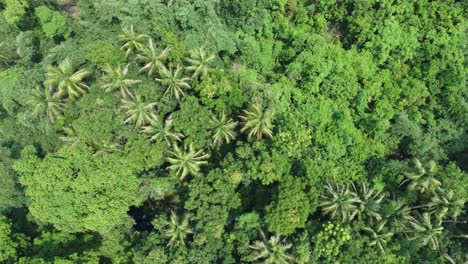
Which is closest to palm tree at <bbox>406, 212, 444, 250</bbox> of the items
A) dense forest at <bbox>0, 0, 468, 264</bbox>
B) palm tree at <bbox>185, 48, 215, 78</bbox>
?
dense forest at <bbox>0, 0, 468, 264</bbox>

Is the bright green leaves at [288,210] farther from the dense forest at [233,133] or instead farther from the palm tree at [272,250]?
the palm tree at [272,250]

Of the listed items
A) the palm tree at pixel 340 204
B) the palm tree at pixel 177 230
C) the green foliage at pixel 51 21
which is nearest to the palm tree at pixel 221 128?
the palm tree at pixel 177 230

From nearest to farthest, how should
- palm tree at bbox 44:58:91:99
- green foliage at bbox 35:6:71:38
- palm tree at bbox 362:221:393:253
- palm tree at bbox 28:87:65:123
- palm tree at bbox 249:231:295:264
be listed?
1. palm tree at bbox 249:231:295:264
2. palm tree at bbox 362:221:393:253
3. palm tree at bbox 44:58:91:99
4. palm tree at bbox 28:87:65:123
5. green foliage at bbox 35:6:71:38

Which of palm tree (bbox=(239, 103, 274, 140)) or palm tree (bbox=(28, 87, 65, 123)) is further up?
palm tree (bbox=(239, 103, 274, 140))

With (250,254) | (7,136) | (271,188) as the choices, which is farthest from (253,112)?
(7,136)

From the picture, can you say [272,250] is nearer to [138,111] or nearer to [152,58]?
[138,111]

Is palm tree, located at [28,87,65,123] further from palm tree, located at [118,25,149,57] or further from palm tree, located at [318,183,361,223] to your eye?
palm tree, located at [318,183,361,223]

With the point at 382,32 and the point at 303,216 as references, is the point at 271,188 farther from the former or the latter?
A: the point at 382,32
